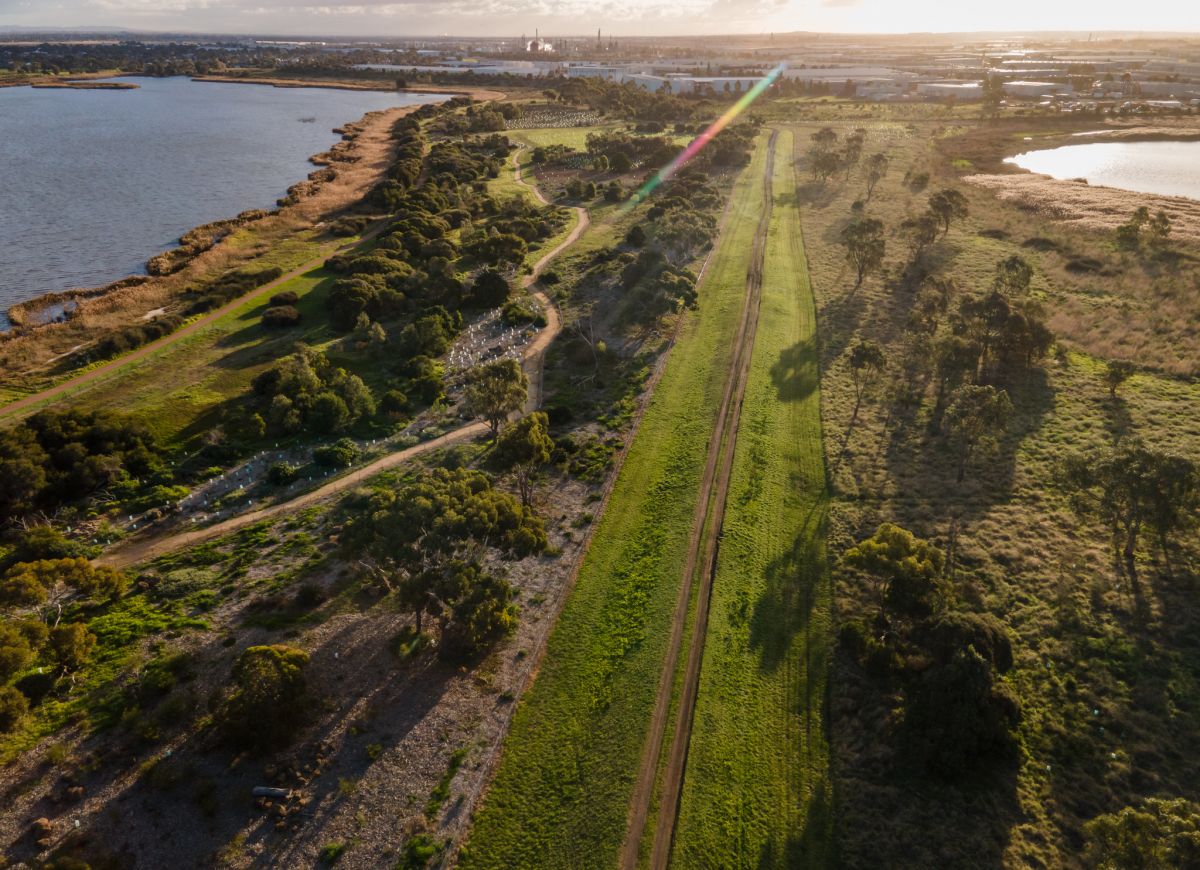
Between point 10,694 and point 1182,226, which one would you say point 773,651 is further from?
point 1182,226

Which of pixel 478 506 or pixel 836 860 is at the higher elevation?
pixel 478 506

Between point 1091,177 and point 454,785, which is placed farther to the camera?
point 1091,177

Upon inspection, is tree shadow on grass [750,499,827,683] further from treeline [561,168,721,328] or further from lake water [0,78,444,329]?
lake water [0,78,444,329]

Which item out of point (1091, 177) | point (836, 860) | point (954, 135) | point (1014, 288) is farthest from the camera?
point (954, 135)

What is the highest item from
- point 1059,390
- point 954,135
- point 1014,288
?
point 954,135

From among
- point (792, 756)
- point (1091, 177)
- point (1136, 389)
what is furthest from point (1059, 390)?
point (1091, 177)

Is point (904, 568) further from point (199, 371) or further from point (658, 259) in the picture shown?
point (199, 371)

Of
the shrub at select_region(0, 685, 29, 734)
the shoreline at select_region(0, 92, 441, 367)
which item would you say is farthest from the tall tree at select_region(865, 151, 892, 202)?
the shrub at select_region(0, 685, 29, 734)
